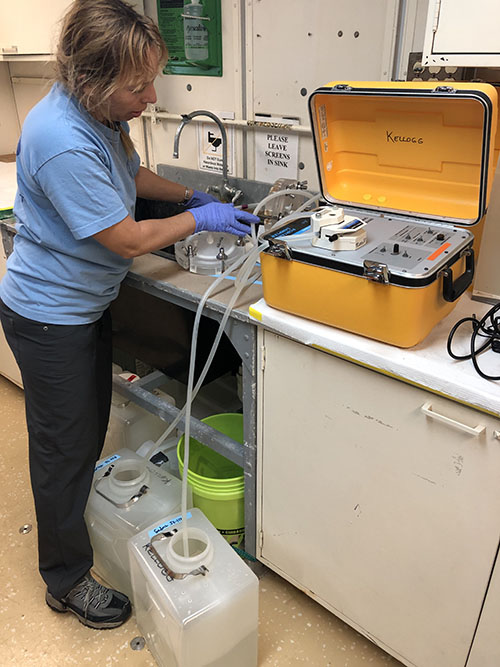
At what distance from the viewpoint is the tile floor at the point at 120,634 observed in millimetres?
1453

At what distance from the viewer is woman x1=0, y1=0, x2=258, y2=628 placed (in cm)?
111

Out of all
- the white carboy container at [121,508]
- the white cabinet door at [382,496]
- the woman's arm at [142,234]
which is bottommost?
the white carboy container at [121,508]

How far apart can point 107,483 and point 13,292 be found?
2.18ft

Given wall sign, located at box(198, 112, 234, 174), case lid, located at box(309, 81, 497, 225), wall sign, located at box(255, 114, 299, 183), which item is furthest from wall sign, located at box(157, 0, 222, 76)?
case lid, located at box(309, 81, 497, 225)

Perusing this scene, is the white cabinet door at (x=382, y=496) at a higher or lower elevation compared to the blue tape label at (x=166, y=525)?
higher

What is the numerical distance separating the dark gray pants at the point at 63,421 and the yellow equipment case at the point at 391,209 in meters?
0.53

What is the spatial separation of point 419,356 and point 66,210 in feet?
2.59

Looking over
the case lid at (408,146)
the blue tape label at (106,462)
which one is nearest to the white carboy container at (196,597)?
the blue tape label at (106,462)

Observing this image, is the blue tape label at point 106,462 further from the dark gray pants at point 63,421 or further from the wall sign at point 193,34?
the wall sign at point 193,34

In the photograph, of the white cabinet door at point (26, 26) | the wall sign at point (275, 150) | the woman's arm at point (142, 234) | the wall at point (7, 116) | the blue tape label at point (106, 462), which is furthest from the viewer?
the wall at point (7, 116)

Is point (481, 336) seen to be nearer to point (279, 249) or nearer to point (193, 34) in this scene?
point (279, 249)

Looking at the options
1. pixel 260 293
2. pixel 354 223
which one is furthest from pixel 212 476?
pixel 354 223

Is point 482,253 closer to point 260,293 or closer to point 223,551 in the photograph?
point 260,293

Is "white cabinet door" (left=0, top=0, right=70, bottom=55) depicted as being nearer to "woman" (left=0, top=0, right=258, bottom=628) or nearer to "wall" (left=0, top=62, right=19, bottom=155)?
"wall" (left=0, top=62, right=19, bottom=155)
